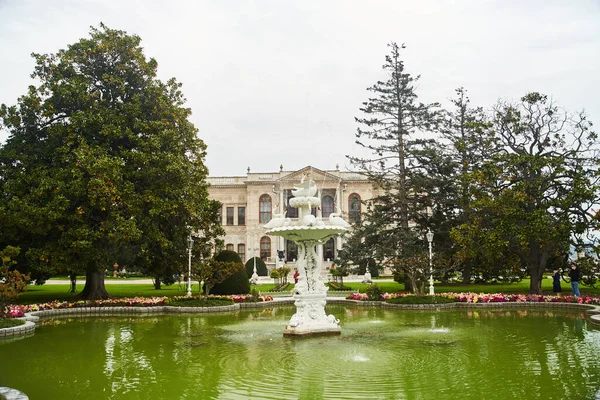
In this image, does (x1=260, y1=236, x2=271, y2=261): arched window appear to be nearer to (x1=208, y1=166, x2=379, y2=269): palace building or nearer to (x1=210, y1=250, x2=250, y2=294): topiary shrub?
(x1=208, y1=166, x2=379, y2=269): palace building

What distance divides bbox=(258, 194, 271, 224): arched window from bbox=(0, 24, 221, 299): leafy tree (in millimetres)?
31742

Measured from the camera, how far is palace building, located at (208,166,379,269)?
5044 centimetres

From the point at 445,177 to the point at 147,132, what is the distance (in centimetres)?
1364

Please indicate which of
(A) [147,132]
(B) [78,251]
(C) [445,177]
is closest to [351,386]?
(B) [78,251]

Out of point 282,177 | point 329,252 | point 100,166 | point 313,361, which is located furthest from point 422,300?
point 282,177

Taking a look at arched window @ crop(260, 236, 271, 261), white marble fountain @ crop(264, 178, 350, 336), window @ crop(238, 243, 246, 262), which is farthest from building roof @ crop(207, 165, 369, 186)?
white marble fountain @ crop(264, 178, 350, 336)

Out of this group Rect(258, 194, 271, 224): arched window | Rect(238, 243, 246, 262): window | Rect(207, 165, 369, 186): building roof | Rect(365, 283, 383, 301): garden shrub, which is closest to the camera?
Rect(365, 283, 383, 301): garden shrub

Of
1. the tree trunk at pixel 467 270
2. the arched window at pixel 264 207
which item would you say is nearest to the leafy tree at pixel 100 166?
the tree trunk at pixel 467 270

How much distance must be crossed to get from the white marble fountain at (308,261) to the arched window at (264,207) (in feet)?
134

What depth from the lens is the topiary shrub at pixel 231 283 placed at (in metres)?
21.2

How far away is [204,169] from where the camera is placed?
20281 mm

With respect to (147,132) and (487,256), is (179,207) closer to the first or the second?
(147,132)

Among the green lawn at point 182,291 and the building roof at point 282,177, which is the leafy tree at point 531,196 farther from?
the building roof at point 282,177

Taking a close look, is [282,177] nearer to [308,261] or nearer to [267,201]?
[267,201]
